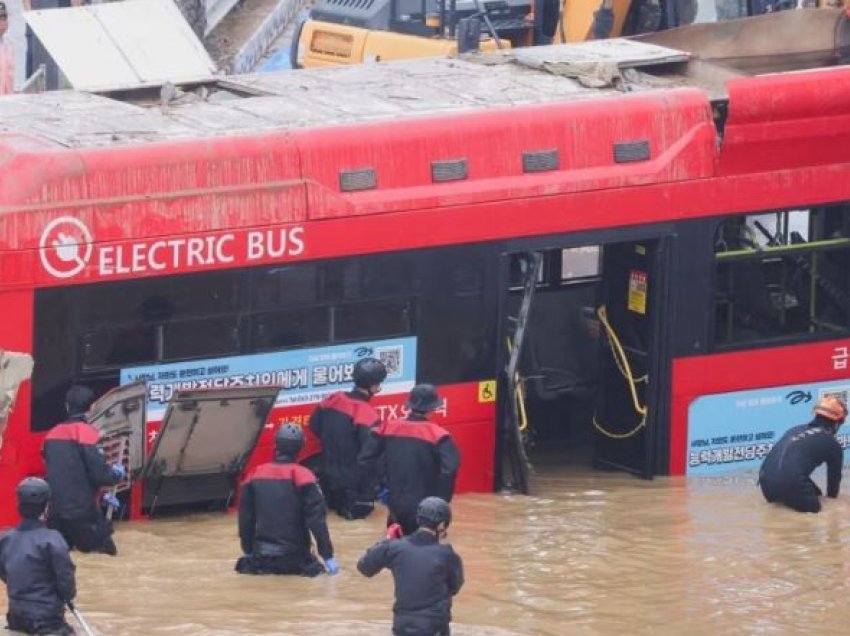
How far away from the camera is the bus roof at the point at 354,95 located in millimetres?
15930

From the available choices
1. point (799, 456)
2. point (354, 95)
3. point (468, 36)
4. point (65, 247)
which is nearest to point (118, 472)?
point (65, 247)

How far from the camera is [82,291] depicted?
15016 millimetres

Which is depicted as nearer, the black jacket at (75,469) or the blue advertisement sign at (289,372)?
the black jacket at (75,469)

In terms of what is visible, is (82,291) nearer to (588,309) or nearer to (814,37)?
(588,309)

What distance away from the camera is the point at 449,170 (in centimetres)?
1625

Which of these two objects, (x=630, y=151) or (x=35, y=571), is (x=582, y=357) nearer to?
(x=630, y=151)

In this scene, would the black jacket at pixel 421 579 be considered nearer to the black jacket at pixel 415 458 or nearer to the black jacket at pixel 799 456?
the black jacket at pixel 415 458

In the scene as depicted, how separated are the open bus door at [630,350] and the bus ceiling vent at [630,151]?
1.86 feet

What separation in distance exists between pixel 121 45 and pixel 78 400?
3.61 m

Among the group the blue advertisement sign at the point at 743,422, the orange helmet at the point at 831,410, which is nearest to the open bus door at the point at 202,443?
the blue advertisement sign at the point at 743,422

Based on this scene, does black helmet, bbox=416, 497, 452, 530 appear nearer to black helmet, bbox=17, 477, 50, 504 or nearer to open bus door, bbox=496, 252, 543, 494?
black helmet, bbox=17, 477, 50, 504

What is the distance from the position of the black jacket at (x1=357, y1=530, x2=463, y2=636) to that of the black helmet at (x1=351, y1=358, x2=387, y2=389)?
264 cm

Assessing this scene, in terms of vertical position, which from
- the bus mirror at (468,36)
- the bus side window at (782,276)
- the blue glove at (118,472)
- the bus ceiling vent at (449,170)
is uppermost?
the bus mirror at (468,36)

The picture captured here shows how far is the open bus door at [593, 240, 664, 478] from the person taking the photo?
17.1m
